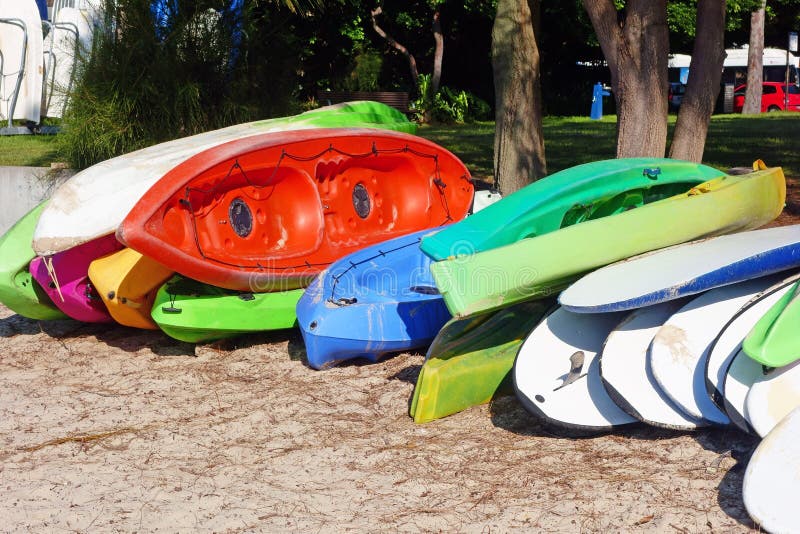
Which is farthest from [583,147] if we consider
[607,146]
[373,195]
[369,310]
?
[369,310]

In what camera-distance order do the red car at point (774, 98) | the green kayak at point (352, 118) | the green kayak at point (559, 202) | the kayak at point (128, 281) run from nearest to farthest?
the green kayak at point (559, 202)
the kayak at point (128, 281)
the green kayak at point (352, 118)
the red car at point (774, 98)

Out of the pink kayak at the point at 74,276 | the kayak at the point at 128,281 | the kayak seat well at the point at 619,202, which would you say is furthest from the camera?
the pink kayak at the point at 74,276

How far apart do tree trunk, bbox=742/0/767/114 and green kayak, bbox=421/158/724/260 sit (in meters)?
20.4

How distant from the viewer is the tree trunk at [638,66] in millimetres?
6551

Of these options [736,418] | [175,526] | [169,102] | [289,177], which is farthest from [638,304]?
[169,102]

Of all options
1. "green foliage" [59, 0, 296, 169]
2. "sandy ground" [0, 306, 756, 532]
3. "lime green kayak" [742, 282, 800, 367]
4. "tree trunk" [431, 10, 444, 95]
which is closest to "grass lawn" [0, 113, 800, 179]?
"green foliage" [59, 0, 296, 169]

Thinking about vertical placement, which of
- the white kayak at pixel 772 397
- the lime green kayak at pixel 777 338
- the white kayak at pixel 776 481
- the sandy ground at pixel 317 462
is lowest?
the sandy ground at pixel 317 462

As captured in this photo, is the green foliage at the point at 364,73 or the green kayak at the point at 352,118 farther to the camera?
the green foliage at the point at 364,73

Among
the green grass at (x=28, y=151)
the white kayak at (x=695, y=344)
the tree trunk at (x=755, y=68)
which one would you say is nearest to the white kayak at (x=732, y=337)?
the white kayak at (x=695, y=344)

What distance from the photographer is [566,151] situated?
38.2 ft

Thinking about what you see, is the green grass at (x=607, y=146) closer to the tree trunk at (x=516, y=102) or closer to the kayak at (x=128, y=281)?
the tree trunk at (x=516, y=102)

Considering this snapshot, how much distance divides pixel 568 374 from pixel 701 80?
3.60m

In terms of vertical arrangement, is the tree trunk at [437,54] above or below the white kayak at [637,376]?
above

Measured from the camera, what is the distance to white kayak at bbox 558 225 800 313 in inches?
156
